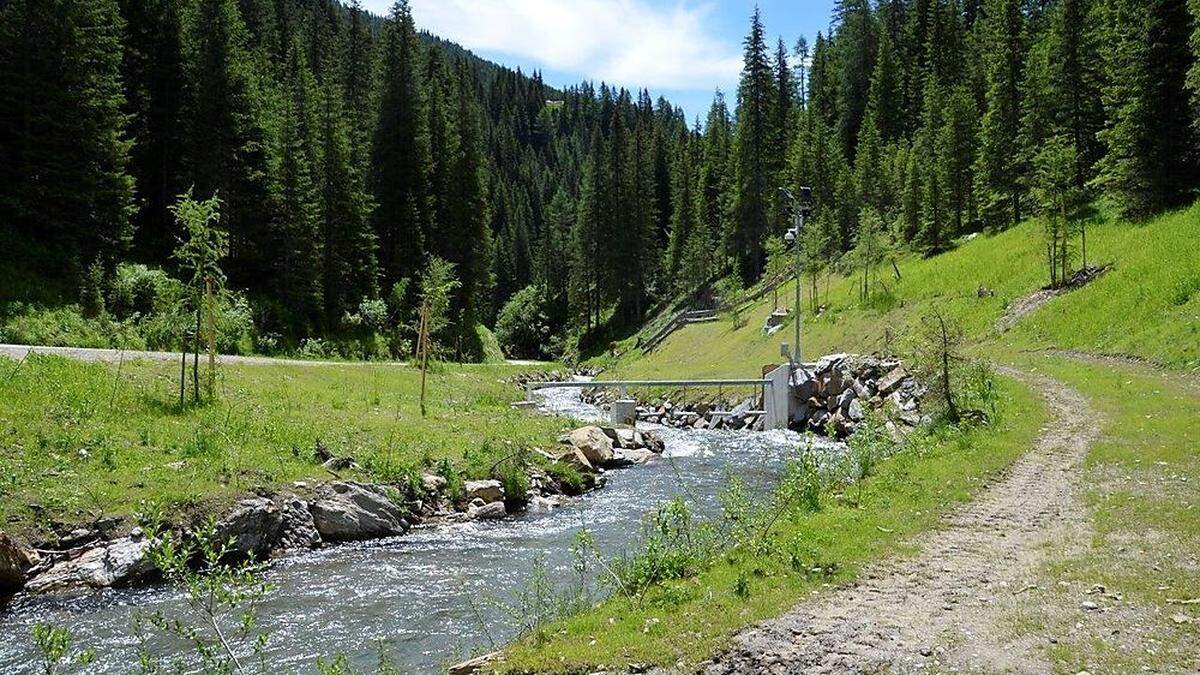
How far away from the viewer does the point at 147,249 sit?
138 ft

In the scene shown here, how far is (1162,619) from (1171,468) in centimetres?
723

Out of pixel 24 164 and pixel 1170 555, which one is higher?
pixel 24 164

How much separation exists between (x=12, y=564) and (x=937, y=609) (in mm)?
13911

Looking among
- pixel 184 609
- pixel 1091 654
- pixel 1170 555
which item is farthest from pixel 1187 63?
pixel 184 609

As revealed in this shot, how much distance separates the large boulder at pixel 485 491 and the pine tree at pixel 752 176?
5820cm

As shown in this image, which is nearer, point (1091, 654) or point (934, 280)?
point (1091, 654)

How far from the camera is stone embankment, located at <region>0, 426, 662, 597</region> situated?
41.0 ft

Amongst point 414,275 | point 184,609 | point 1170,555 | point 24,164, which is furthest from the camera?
point 414,275

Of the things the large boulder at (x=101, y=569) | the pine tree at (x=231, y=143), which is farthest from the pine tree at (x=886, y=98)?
the large boulder at (x=101, y=569)

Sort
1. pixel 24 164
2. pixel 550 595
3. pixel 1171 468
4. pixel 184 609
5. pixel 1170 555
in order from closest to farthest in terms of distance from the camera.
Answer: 1. pixel 1170 555
2. pixel 550 595
3. pixel 184 609
4. pixel 1171 468
5. pixel 24 164

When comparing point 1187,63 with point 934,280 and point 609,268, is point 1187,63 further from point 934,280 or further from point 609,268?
point 609,268

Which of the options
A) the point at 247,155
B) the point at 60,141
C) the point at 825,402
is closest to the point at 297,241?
the point at 247,155

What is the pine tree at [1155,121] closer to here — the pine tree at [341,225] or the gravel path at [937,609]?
the gravel path at [937,609]

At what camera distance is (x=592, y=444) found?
24875 millimetres
